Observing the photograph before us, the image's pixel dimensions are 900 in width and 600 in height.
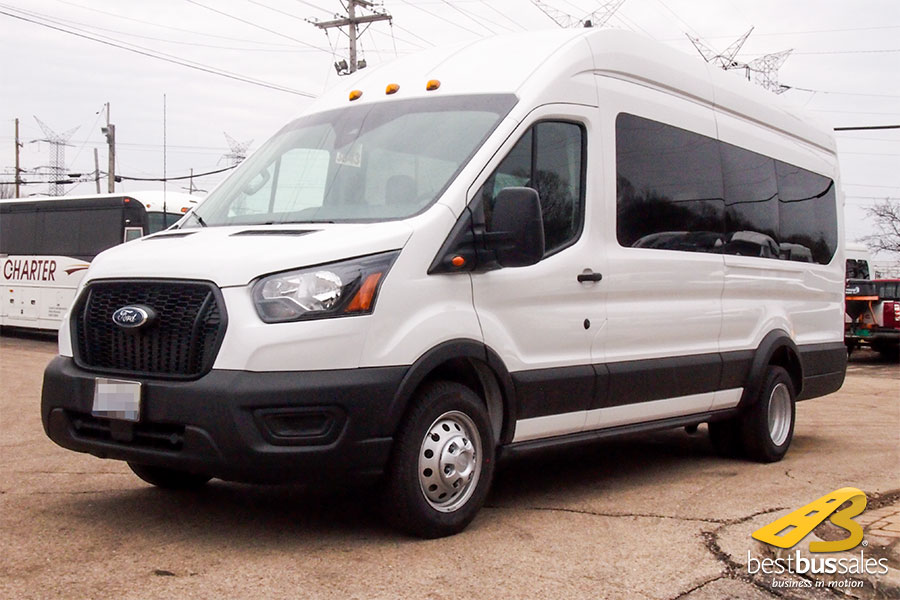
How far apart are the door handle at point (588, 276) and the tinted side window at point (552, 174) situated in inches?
8.1

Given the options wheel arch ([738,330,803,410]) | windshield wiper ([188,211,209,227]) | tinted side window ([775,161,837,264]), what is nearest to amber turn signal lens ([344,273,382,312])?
windshield wiper ([188,211,209,227])

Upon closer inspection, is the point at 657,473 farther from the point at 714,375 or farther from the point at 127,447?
the point at 127,447

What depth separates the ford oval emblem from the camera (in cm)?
498

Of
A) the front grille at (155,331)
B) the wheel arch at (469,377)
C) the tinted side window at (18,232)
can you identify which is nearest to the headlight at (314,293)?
the front grille at (155,331)

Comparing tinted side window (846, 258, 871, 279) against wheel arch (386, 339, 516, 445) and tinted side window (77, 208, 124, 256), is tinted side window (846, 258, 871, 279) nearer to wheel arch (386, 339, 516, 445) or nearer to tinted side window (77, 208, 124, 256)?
tinted side window (77, 208, 124, 256)

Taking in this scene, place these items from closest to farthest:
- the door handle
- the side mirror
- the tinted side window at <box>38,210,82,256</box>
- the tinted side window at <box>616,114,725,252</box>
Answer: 1. the side mirror
2. the door handle
3. the tinted side window at <box>616,114,725,252</box>
4. the tinted side window at <box>38,210,82,256</box>

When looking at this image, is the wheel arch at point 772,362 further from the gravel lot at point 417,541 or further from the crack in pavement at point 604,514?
the crack in pavement at point 604,514

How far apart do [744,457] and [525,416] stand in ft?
10.3

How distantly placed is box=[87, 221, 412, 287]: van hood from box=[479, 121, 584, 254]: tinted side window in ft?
2.67

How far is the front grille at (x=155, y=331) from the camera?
486 cm

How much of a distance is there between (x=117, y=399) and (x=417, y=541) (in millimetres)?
1546

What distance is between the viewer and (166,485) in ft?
20.7

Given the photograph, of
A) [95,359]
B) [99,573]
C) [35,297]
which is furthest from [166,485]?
[35,297]

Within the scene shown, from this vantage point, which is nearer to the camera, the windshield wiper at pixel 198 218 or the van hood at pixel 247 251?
the van hood at pixel 247 251
